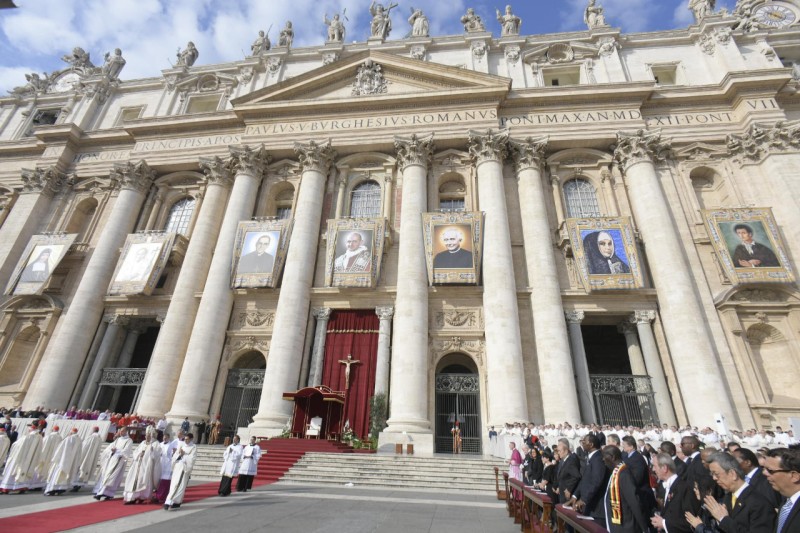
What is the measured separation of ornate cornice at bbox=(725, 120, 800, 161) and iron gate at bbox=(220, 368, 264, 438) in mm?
24019

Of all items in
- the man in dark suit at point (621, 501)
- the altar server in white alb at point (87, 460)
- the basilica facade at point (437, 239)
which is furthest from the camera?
the basilica facade at point (437, 239)

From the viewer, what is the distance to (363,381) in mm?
17297

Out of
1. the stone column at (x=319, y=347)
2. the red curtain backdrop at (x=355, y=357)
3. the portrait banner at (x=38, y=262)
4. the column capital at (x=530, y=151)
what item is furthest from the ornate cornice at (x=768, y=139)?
the portrait banner at (x=38, y=262)

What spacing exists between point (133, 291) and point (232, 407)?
23.1ft

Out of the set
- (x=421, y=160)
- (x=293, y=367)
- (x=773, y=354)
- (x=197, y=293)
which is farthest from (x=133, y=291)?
(x=773, y=354)

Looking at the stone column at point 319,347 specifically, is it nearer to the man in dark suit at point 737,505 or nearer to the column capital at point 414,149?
the column capital at point 414,149

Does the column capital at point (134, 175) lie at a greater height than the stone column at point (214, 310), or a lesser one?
greater

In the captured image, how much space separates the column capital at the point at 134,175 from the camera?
898 inches

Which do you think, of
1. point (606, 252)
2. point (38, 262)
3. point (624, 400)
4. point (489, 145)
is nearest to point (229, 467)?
point (624, 400)

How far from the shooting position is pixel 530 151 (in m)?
20.1

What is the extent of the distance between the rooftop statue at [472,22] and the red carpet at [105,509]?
2402 cm

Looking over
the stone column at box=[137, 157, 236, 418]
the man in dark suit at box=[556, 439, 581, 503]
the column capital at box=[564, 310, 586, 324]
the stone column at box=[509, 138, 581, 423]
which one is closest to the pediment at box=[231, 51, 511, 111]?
the stone column at box=[137, 157, 236, 418]

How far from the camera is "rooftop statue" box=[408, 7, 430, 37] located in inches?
1017

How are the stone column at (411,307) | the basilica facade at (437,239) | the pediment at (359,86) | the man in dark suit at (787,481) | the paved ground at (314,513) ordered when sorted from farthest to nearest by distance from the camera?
the pediment at (359,86) → the basilica facade at (437,239) → the stone column at (411,307) → the paved ground at (314,513) → the man in dark suit at (787,481)
